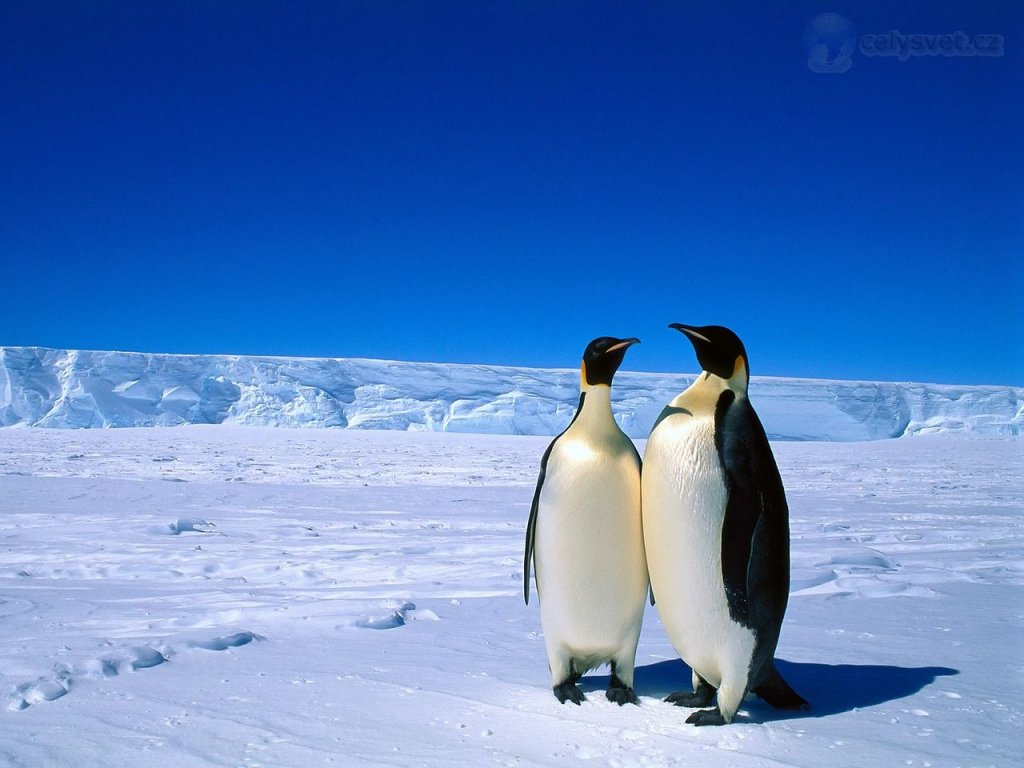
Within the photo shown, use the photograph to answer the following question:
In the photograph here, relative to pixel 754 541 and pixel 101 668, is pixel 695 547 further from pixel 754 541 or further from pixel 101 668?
pixel 101 668

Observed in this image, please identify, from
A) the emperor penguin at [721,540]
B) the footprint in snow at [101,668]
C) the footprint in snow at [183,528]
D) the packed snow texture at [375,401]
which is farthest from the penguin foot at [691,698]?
the packed snow texture at [375,401]

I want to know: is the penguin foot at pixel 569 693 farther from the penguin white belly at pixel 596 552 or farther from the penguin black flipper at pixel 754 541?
the penguin black flipper at pixel 754 541

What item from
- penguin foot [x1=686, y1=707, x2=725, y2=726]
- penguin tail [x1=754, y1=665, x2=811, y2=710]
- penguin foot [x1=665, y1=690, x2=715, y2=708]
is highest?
penguin tail [x1=754, y1=665, x2=811, y2=710]

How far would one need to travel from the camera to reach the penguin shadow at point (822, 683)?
2.35 meters

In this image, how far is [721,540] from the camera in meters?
2.34

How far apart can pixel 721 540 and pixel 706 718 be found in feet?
1.68

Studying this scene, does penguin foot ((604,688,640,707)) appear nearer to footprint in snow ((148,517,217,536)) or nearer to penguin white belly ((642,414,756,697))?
penguin white belly ((642,414,756,697))

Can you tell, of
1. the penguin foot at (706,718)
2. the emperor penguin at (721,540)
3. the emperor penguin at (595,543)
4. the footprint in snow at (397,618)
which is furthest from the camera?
the footprint in snow at (397,618)

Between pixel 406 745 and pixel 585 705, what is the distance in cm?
66

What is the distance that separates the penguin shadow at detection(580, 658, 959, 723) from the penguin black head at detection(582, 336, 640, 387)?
3.53 ft

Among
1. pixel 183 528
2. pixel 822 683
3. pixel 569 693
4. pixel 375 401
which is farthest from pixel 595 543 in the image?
pixel 375 401

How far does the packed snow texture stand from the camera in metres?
35.1

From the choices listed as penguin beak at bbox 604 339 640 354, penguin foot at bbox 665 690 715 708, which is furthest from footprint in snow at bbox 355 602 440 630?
penguin beak at bbox 604 339 640 354

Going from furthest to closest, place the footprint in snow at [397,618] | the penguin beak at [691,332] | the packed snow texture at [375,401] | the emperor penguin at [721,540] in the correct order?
the packed snow texture at [375,401] → the footprint in snow at [397,618] → the penguin beak at [691,332] → the emperor penguin at [721,540]
